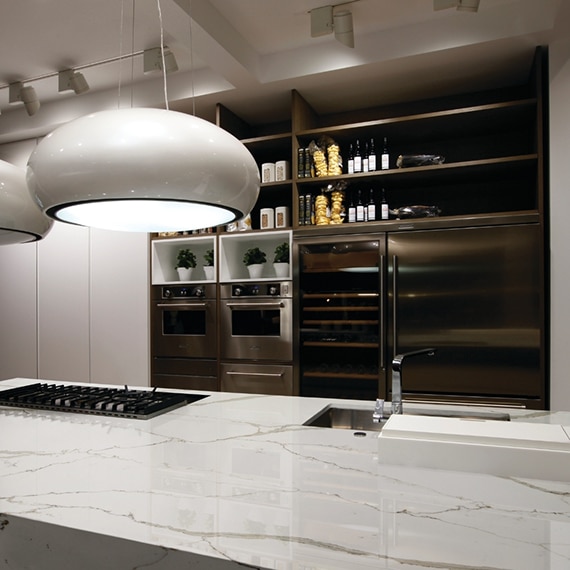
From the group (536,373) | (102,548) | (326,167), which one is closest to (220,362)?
(326,167)

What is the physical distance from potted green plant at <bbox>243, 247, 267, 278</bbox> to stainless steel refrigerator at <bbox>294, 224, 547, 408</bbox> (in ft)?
1.01

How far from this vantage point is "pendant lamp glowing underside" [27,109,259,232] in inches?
40.0

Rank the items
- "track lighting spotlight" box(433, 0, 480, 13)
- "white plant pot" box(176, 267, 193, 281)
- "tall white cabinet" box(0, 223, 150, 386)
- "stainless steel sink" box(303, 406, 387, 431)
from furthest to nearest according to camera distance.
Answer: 1. "tall white cabinet" box(0, 223, 150, 386)
2. "white plant pot" box(176, 267, 193, 281)
3. "track lighting spotlight" box(433, 0, 480, 13)
4. "stainless steel sink" box(303, 406, 387, 431)

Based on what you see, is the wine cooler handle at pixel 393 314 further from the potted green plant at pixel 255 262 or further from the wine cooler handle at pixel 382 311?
the potted green plant at pixel 255 262

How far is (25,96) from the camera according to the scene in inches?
136

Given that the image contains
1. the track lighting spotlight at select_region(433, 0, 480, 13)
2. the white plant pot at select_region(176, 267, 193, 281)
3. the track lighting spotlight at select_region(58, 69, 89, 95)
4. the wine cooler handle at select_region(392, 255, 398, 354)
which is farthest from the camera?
the white plant pot at select_region(176, 267, 193, 281)

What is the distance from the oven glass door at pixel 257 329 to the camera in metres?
3.22

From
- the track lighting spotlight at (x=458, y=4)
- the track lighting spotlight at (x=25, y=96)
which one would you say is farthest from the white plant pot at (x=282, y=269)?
the track lighting spotlight at (x=25, y=96)

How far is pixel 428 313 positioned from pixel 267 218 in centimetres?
123

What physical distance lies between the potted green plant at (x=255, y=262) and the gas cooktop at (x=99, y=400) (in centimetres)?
141

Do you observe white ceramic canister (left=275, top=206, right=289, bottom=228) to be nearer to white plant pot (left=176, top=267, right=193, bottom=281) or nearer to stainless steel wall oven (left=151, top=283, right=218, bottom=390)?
stainless steel wall oven (left=151, top=283, right=218, bottom=390)

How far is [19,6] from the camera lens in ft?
8.43

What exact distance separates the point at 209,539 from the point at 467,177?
9.29ft

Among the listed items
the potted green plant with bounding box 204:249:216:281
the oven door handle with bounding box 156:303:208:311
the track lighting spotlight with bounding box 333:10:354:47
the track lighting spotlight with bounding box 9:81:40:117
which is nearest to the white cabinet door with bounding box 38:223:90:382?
the oven door handle with bounding box 156:303:208:311
